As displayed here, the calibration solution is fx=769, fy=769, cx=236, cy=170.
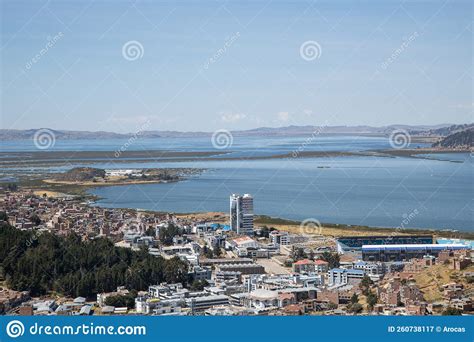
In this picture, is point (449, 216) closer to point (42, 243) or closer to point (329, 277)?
point (329, 277)

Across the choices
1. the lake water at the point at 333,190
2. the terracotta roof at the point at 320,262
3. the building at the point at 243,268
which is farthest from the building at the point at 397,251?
the lake water at the point at 333,190

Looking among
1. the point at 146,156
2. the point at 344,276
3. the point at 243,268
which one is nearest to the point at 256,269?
the point at 243,268

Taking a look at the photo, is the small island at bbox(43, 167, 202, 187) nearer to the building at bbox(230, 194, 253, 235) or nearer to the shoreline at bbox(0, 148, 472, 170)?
the shoreline at bbox(0, 148, 472, 170)

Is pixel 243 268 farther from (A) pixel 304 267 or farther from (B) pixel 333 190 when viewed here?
(B) pixel 333 190

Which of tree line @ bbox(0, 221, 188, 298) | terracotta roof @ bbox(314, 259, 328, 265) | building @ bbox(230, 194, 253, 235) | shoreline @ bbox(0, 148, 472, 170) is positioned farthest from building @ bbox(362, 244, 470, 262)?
shoreline @ bbox(0, 148, 472, 170)

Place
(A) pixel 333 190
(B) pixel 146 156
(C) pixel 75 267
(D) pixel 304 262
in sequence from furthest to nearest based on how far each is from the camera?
(B) pixel 146 156 → (A) pixel 333 190 → (D) pixel 304 262 → (C) pixel 75 267

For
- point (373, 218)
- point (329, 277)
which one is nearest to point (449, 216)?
point (373, 218)
